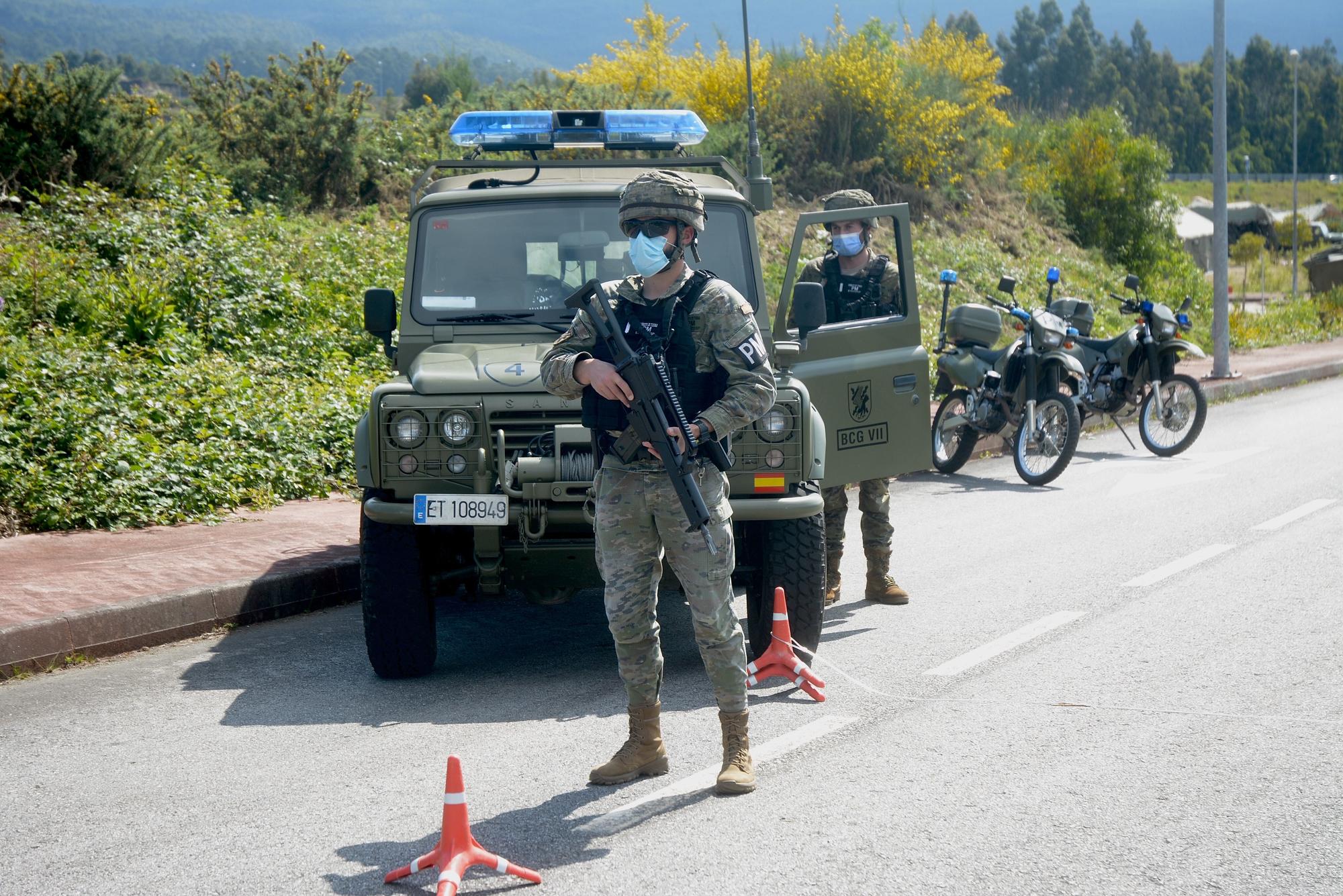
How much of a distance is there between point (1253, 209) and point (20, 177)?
6143cm

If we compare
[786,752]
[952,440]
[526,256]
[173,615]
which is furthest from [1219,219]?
[786,752]

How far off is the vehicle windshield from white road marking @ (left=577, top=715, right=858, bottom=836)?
2416 mm

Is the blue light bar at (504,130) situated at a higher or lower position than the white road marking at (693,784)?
higher

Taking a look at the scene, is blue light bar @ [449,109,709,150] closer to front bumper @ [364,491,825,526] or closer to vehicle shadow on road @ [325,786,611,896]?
front bumper @ [364,491,825,526]

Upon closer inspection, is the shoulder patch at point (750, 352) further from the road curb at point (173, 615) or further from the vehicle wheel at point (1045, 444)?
the vehicle wheel at point (1045, 444)

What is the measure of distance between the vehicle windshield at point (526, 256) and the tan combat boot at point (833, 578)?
1.62 meters

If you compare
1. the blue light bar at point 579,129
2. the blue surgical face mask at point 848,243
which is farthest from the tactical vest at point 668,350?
the blue light bar at point 579,129

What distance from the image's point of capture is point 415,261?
7250 mm

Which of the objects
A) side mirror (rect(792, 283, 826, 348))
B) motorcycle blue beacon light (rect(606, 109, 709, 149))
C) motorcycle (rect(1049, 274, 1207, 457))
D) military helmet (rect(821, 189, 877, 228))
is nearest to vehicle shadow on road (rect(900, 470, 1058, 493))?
motorcycle (rect(1049, 274, 1207, 457))

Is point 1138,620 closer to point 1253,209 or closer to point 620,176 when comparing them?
point 620,176

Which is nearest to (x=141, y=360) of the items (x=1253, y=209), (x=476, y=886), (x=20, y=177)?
(x=20, y=177)

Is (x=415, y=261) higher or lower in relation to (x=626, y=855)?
higher

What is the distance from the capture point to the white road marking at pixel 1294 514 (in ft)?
31.6

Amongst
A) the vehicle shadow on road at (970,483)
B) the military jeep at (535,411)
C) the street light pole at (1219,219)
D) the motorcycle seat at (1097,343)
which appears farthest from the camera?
the street light pole at (1219,219)
